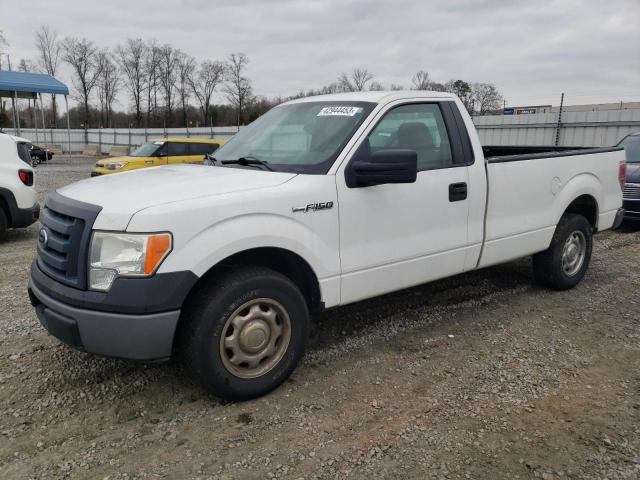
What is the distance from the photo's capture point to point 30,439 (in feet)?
9.63

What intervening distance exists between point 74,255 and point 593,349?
3792mm

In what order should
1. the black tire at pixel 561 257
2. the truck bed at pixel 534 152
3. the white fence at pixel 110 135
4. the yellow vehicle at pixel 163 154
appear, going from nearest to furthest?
the truck bed at pixel 534 152 → the black tire at pixel 561 257 → the yellow vehicle at pixel 163 154 → the white fence at pixel 110 135

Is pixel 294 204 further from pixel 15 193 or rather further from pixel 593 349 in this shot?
pixel 15 193

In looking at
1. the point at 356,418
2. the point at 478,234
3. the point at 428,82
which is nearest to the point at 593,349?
the point at 478,234

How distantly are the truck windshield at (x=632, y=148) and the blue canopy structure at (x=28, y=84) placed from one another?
2538 cm

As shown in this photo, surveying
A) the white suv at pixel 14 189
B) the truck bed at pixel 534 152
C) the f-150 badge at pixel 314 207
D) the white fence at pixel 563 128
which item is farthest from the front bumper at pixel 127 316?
the white fence at pixel 563 128

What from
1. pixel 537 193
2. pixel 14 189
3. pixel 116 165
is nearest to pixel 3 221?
pixel 14 189

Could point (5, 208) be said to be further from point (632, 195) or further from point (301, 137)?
point (632, 195)

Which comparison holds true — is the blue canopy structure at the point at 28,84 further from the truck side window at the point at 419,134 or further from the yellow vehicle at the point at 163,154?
the truck side window at the point at 419,134

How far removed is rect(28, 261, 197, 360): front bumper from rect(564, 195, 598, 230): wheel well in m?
4.37

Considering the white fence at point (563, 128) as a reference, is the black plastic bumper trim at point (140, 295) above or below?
below

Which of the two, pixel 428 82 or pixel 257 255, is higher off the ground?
pixel 428 82

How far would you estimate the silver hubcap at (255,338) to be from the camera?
317cm

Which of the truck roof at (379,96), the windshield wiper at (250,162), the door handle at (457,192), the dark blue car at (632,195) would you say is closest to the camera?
the windshield wiper at (250,162)
